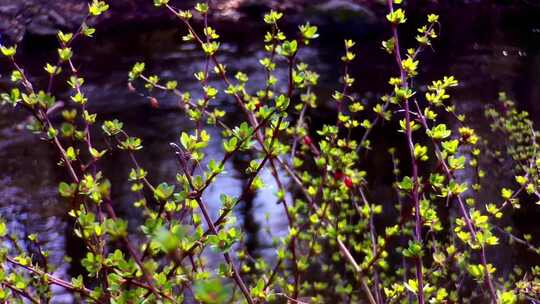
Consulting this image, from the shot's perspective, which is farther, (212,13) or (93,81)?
(212,13)

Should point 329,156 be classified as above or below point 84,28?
below

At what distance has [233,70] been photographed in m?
9.20

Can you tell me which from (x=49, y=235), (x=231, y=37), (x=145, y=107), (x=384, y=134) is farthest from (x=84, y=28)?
(x=231, y=37)

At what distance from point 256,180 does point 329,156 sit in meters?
0.65

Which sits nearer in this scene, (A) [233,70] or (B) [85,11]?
(A) [233,70]

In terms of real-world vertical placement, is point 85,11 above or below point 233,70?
below

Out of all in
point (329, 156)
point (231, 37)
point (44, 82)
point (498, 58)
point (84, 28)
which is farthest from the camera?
point (231, 37)

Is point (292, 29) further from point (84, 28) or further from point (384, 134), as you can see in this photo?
point (84, 28)

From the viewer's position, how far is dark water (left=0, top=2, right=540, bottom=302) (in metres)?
4.67

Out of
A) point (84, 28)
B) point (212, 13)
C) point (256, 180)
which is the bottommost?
point (212, 13)

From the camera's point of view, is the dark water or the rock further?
the rock

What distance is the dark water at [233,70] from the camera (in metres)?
4.67

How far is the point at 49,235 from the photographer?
4348 millimetres

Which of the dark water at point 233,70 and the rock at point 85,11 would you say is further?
the rock at point 85,11
